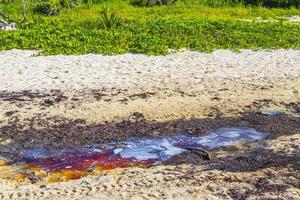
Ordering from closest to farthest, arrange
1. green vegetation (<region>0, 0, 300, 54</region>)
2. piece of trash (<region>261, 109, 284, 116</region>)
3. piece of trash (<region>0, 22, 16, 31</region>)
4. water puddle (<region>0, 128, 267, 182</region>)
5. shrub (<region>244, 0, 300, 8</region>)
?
water puddle (<region>0, 128, 267, 182</region>)
piece of trash (<region>261, 109, 284, 116</region>)
green vegetation (<region>0, 0, 300, 54</region>)
piece of trash (<region>0, 22, 16, 31</region>)
shrub (<region>244, 0, 300, 8</region>)

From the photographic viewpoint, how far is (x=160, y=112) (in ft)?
38.8

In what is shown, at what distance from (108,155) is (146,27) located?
10.4 meters

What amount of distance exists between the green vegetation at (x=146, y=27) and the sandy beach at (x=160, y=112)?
0.83 metres

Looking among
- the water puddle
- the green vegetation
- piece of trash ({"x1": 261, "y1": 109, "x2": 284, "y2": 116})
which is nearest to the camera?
the water puddle

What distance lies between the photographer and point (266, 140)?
10.3m

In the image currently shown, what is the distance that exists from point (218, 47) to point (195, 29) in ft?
6.64

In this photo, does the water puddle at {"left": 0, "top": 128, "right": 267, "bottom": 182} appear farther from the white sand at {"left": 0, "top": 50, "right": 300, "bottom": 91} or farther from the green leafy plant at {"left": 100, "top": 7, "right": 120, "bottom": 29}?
the green leafy plant at {"left": 100, "top": 7, "right": 120, "bottom": 29}

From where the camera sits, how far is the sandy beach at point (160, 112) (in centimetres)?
818

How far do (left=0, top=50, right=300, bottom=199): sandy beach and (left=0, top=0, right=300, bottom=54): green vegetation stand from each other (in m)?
0.83

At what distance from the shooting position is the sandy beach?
8.18 m

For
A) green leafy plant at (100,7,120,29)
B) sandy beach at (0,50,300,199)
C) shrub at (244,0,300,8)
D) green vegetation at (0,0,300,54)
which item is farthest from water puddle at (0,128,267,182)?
shrub at (244,0,300,8)

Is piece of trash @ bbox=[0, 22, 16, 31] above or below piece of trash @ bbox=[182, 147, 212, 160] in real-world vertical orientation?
above

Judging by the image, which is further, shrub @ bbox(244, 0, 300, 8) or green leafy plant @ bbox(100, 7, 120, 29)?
shrub @ bbox(244, 0, 300, 8)

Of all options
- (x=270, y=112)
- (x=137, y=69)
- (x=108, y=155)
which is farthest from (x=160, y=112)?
(x=137, y=69)
